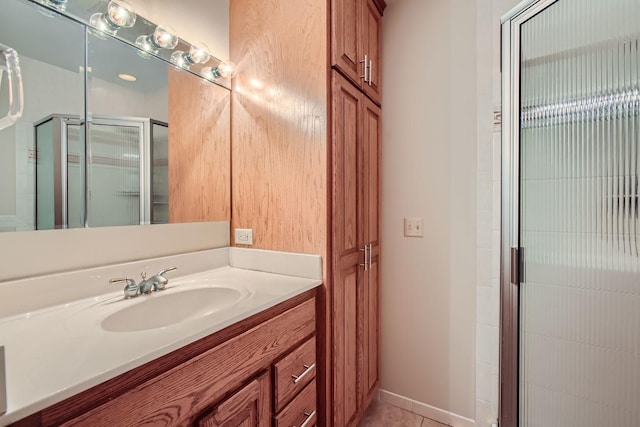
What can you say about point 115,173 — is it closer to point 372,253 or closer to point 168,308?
point 168,308

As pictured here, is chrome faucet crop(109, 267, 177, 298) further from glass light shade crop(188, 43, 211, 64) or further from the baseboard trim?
the baseboard trim

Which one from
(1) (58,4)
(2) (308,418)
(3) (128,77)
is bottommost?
(2) (308,418)

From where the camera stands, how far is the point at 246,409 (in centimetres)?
87

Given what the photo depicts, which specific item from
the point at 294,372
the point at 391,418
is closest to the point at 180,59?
the point at 294,372

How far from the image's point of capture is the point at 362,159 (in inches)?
61.8

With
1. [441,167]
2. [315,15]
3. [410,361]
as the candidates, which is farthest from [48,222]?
[410,361]

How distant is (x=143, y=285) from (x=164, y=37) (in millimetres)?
1061

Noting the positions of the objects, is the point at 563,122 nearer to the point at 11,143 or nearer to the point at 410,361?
the point at 410,361

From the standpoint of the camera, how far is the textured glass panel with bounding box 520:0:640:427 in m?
1.03

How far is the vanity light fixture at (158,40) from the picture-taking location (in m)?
1.25

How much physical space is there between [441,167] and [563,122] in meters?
0.60

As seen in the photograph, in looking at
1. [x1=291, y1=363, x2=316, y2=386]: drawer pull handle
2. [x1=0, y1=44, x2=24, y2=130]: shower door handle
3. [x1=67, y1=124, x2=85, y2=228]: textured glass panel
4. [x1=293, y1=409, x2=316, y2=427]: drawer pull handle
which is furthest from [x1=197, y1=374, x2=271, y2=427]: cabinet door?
[x1=0, y1=44, x2=24, y2=130]: shower door handle

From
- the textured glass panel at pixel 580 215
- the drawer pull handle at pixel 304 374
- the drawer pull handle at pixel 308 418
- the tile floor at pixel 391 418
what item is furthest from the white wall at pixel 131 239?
the textured glass panel at pixel 580 215

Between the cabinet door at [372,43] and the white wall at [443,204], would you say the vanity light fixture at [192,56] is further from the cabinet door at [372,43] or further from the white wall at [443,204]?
the white wall at [443,204]
